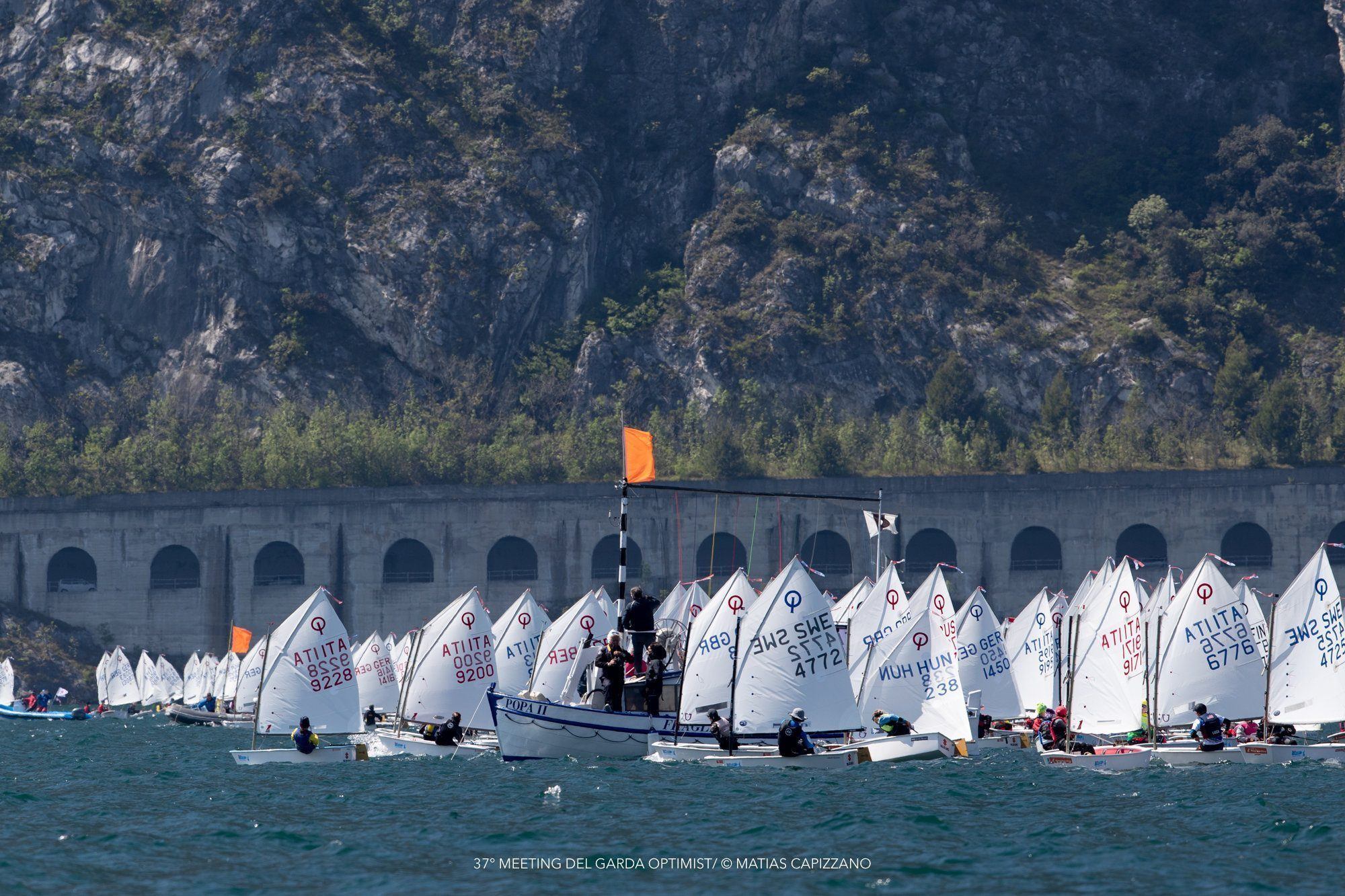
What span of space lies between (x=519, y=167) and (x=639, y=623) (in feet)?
242

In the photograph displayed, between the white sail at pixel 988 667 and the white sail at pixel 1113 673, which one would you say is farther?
the white sail at pixel 988 667

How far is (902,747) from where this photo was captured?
129 ft

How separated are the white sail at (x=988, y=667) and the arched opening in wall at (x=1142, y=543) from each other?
40979 millimetres

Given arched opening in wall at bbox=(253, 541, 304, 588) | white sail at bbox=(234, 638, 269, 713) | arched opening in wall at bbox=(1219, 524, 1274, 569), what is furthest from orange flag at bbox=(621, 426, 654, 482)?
arched opening in wall at bbox=(253, 541, 304, 588)

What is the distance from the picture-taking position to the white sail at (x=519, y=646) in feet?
167

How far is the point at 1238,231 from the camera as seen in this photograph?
109375 mm

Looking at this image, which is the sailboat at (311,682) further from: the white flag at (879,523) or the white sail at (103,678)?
the white sail at (103,678)

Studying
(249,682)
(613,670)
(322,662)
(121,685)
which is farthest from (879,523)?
(121,685)

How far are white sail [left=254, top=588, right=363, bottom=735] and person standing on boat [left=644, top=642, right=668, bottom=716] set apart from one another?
701 cm

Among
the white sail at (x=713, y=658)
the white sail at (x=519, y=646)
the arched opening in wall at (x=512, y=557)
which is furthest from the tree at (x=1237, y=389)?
the white sail at (x=713, y=658)

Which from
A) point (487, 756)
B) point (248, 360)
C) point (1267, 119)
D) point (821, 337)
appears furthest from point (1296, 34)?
point (487, 756)

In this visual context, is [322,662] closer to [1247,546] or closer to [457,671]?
[457,671]

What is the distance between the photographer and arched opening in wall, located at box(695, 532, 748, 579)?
8788cm

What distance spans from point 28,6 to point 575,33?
34.2 m
